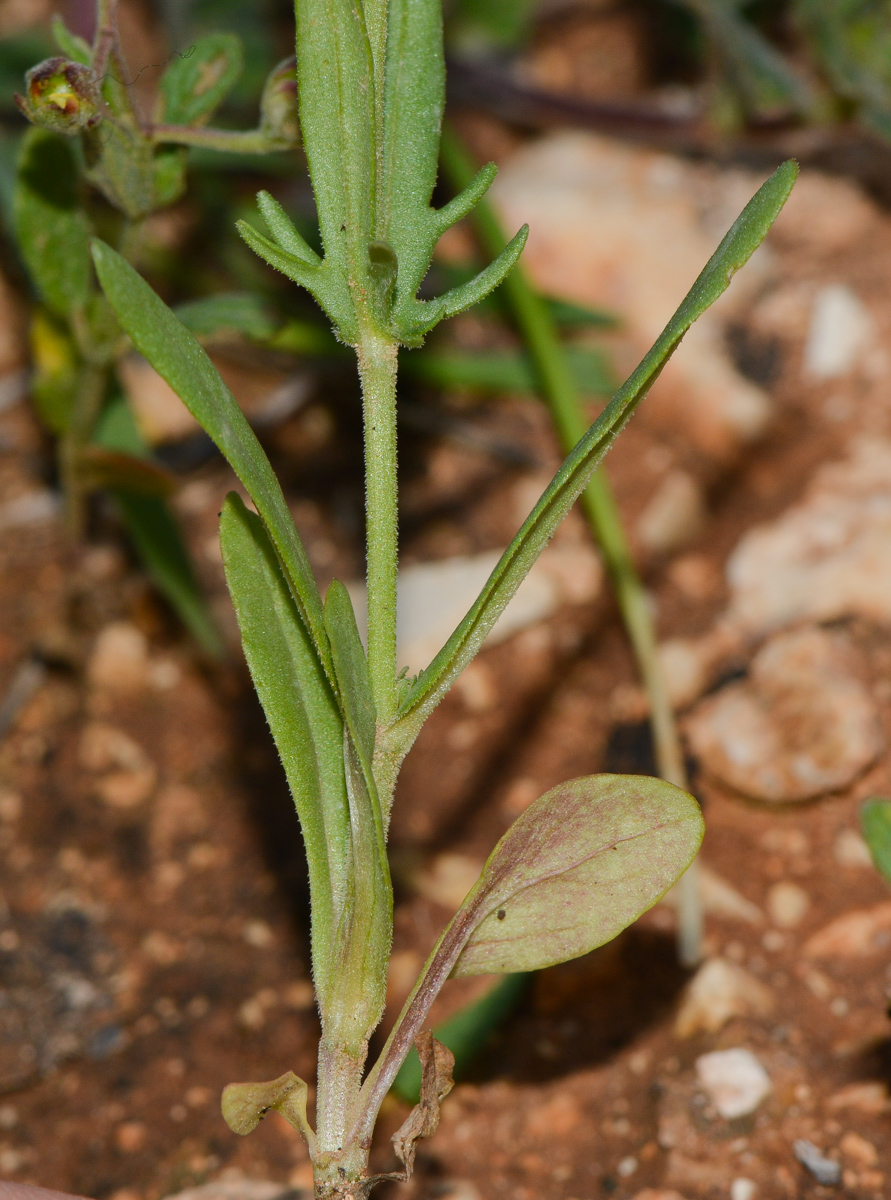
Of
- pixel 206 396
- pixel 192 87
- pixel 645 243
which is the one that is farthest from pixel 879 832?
pixel 645 243

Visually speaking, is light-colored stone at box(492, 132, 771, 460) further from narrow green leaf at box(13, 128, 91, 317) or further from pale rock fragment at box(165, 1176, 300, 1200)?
pale rock fragment at box(165, 1176, 300, 1200)

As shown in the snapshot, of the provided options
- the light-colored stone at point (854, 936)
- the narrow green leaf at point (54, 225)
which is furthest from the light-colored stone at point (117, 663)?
the light-colored stone at point (854, 936)

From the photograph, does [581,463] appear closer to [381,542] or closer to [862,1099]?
[381,542]

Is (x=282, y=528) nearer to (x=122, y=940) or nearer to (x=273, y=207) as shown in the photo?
(x=273, y=207)

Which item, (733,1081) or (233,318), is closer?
(733,1081)

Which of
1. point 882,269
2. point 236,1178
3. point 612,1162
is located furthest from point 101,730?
point 882,269

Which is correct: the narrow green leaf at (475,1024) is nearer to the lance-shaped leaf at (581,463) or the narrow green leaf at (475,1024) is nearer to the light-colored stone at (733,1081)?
the light-colored stone at (733,1081)

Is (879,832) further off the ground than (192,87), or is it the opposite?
(192,87)
